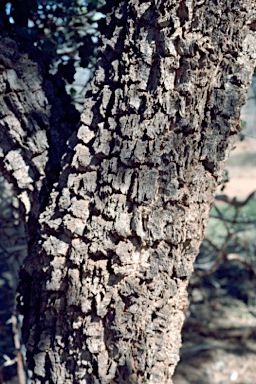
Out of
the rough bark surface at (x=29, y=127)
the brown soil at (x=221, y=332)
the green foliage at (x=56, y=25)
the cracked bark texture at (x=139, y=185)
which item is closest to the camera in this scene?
the cracked bark texture at (x=139, y=185)

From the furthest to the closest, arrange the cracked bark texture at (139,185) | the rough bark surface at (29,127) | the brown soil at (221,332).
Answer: the brown soil at (221,332), the rough bark surface at (29,127), the cracked bark texture at (139,185)

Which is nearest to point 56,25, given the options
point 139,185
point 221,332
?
point 139,185

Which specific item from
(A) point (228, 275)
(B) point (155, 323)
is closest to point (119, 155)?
(B) point (155, 323)

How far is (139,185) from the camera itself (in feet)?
5.13

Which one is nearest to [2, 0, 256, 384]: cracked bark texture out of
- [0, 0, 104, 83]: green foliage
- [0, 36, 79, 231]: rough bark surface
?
[0, 36, 79, 231]: rough bark surface

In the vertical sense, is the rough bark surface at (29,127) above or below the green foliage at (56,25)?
below

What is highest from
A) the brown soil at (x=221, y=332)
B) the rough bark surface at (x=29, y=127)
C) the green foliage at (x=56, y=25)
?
the green foliage at (x=56, y=25)

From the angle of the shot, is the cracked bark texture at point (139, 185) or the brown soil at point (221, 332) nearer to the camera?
the cracked bark texture at point (139, 185)

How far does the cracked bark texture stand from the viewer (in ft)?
5.01

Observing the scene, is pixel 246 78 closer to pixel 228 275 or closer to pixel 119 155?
pixel 119 155

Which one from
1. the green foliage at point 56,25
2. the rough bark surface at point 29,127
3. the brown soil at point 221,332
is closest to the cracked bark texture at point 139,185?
the rough bark surface at point 29,127

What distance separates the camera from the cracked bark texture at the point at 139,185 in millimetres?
1527

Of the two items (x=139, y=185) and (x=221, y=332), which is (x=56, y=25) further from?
(x=221, y=332)

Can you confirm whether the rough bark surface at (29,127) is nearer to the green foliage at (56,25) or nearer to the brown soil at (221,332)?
the green foliage at (56,25)
